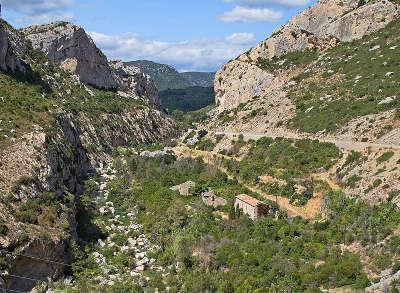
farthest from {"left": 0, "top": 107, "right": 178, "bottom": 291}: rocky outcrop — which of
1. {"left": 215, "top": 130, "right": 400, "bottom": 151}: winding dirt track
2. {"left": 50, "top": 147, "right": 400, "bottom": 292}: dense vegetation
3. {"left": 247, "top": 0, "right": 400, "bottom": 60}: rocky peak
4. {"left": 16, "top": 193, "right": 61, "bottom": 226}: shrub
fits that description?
{"left": 247, "top": 0, "right": 400, "bottom": 60}: rocky peak

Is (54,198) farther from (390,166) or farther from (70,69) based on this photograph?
(70,69)

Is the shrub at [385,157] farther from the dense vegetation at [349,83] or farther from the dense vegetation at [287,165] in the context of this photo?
the dense vegetation at [349,83]

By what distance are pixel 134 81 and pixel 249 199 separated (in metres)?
101

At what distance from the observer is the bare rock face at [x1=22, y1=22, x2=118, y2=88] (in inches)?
4355

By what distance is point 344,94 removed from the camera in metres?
70.8

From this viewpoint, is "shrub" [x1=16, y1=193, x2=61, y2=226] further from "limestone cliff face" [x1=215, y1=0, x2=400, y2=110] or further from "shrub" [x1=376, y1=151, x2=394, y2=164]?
"limestone cliff face" [x1=215, y1=0, x2=400, y2=110]

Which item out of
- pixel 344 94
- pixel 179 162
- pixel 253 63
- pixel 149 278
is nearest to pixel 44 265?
pixel 149 278

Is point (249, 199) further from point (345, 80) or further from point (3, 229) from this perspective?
point (345, 80)

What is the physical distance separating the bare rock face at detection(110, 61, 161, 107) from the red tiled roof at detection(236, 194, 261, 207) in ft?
291

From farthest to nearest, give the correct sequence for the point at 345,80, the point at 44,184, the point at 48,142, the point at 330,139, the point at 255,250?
1. the point at 345,80
2. the point at 330,139
3. the point at 48,142
4. the point at 44,184
5. the point at 255,250

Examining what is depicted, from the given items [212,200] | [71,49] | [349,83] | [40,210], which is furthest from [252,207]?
[71,49]

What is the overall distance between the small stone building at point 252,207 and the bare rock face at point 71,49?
242 feet

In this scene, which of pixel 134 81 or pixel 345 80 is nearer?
pixel 345 80

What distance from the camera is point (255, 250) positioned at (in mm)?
36750
